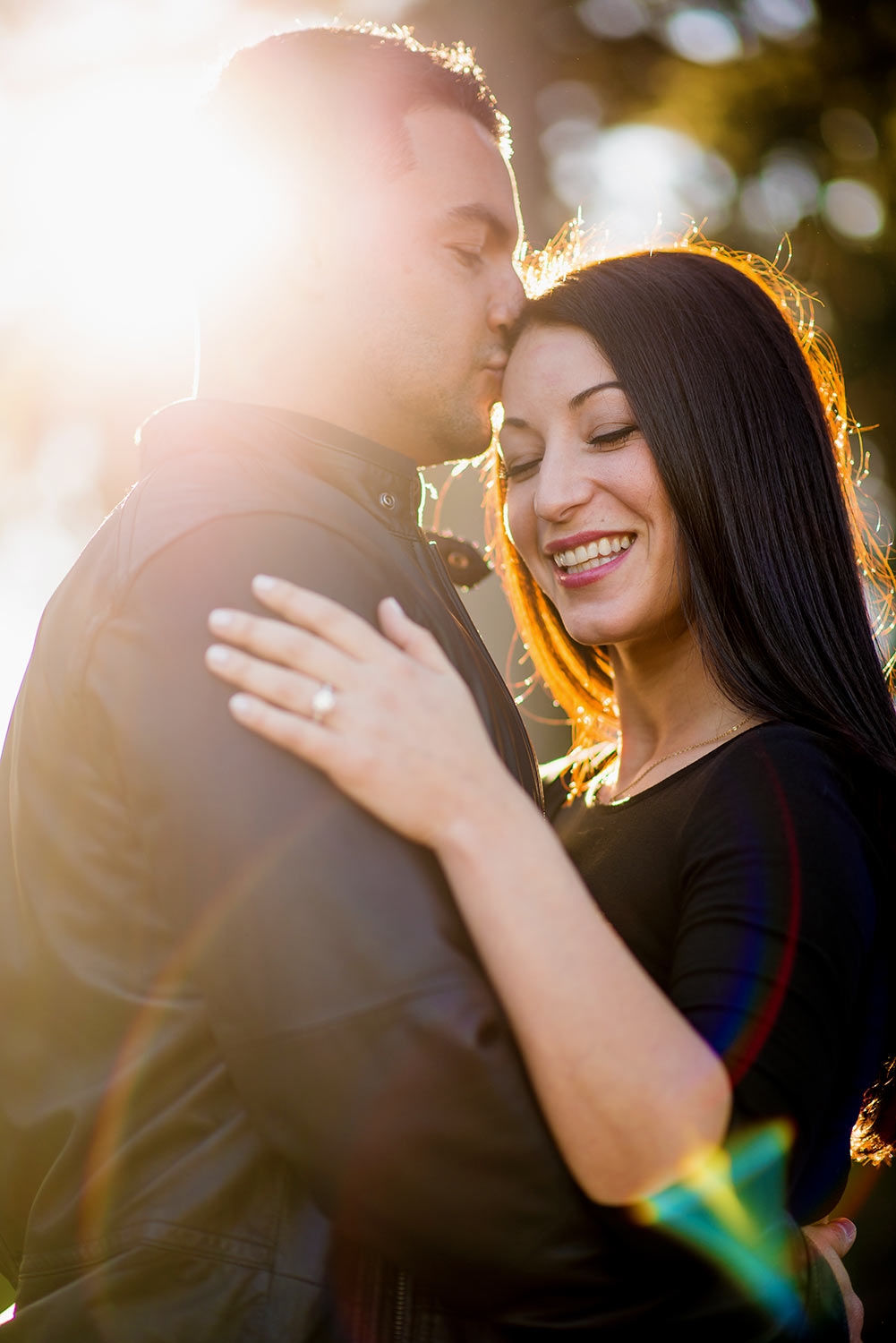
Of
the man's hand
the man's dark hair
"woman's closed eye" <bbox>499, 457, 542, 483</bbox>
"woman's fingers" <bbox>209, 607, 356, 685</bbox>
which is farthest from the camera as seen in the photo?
"woman's closed eye" <bbox>499, 457, 542, 483</bbox>

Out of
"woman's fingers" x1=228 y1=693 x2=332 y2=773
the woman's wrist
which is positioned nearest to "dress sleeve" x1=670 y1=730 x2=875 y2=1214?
the woman's wrist

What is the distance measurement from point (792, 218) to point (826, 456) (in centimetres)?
408

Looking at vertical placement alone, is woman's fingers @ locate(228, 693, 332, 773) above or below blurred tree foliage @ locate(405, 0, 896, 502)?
below

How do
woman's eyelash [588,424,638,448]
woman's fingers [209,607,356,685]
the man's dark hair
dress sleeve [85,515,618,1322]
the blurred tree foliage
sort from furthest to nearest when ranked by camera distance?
the blurred tree foliage, woman's eyelash [588,424,638,448], the man's dark hair, woman's fingers [209,607,356,685], dress sleeve [85,515,618,1322]

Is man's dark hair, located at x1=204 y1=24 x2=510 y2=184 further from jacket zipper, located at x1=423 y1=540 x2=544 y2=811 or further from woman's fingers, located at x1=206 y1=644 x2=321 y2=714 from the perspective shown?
woman's fingers, located at x1=206 y1=644 x2=321 y2=714

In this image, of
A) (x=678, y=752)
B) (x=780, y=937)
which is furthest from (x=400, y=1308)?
(x=678, y=752)

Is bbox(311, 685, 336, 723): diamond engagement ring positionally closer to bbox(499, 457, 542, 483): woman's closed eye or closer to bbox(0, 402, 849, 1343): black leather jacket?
bbox(0, 402, 849, 1343): black leather jacket

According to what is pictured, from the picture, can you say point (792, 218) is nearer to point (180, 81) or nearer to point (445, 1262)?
point (180, 81)

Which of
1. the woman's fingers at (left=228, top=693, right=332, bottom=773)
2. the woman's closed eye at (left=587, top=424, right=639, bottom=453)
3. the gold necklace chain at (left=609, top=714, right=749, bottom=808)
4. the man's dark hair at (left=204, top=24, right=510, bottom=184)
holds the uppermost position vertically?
the man's dark hair at (left=204, top=24, right=510, bottom=184)

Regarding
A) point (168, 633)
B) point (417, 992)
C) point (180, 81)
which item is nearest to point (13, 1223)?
point (417, 992)

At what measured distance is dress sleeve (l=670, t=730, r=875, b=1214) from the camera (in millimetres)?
1492

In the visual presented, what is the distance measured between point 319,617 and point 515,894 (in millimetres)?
418

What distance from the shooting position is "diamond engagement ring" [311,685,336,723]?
1.30m

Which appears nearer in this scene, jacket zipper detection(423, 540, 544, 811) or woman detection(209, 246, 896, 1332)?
woman detection(209, 246, 896, 1332)
